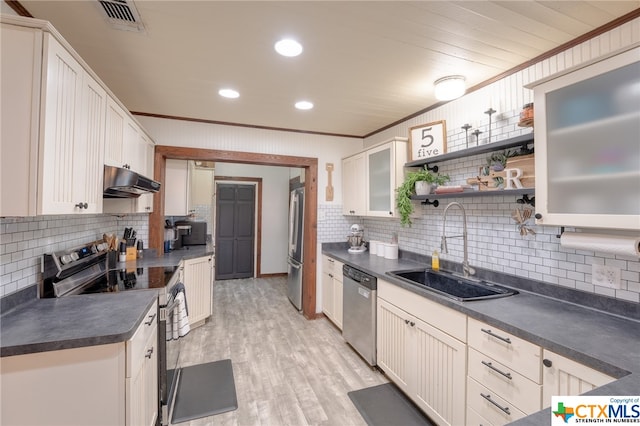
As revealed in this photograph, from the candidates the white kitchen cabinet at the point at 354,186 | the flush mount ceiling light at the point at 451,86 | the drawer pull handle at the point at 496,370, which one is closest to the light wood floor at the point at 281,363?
the drawer pull handle at the point at 496,370

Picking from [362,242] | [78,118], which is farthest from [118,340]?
[362,242]

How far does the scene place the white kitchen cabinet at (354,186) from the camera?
3416 mm

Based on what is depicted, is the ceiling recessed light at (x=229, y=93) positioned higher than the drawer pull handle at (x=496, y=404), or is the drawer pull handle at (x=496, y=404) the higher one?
the ceiling recessed light at (x=229, y=93)

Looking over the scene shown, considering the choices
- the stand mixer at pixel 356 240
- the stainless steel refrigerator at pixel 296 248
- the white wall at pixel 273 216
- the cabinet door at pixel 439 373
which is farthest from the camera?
the white wall at pixel 273 216

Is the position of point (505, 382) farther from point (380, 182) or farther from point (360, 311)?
point (380, 182)

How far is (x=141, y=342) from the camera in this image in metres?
1.45

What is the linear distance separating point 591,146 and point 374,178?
1.97 meters

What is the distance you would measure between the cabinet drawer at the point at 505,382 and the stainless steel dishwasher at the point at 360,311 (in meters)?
1.03

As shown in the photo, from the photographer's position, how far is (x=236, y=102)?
2.77 meters

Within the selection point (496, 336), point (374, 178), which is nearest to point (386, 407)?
point (496, 336)

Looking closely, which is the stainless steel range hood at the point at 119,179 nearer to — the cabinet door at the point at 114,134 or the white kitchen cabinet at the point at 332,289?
the cabinet door at the point at 114,134

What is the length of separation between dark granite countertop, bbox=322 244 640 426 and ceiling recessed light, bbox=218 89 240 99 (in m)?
2.19

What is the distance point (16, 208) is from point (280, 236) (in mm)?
4959

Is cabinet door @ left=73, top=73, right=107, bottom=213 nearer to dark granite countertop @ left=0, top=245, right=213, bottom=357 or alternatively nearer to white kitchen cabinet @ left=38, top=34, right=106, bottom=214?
white kitchen cabinet @ left=38, top=34, right=106, bottom=214
